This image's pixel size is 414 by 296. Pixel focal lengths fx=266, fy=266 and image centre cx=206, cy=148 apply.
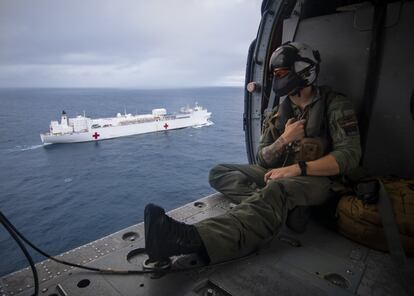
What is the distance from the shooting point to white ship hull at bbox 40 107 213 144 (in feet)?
89.2

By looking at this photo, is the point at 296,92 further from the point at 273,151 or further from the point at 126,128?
the point at 126,128

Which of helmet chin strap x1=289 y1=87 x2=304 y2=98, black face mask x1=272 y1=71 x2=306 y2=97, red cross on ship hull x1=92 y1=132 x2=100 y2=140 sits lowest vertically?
red cross on ship hull x1=92 y1=132 x2=100 y2=140

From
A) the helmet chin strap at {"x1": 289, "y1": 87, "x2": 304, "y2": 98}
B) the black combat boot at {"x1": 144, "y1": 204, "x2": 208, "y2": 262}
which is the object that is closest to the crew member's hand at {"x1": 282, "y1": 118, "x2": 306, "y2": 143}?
the helmet chin strap at {"x1": 289, "y1": 87, "x2": 304, "y2": 98}

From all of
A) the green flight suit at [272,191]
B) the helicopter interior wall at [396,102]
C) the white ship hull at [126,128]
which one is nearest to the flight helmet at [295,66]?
the green flight suit at [272,191]

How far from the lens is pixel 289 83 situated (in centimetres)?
222

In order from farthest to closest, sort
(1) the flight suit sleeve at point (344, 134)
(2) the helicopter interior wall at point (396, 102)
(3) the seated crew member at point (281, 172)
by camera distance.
A: 1. (2) the helicopter interior wall at point (396, 102)
2. (1) the flight suit sleeve at point (344, 134)
3. (3) the seated crew member at point (281, 172)

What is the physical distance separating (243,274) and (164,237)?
0.54m

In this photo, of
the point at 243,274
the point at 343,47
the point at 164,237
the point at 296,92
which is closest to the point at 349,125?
the point at 296,92

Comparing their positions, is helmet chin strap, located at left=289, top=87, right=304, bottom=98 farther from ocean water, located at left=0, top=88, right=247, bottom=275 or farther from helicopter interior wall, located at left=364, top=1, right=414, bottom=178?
ocean water, located at left=0, top=88, right=247, bottom=275

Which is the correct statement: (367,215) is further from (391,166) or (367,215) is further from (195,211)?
(195,211)

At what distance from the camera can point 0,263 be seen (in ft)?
35.8

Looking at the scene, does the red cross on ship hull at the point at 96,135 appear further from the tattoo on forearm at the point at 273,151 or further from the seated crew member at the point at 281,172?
the tattoo on forearm at the point at 273,151

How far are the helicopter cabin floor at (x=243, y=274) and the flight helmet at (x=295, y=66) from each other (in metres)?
1.25

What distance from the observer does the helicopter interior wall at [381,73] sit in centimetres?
233
